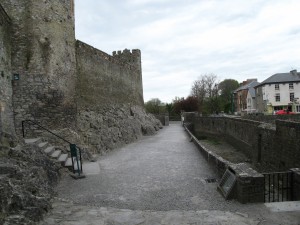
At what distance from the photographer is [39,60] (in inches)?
477

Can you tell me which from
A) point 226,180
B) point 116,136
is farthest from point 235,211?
point 116,136

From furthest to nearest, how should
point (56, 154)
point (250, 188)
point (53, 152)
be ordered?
1. point (53, 152)
2. point (56, 154)
3. point (250, 188)

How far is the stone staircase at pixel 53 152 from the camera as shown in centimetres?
999

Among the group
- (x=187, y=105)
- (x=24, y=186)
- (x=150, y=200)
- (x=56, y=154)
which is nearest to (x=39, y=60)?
(x=56, y=154)

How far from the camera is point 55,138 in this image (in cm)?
1220

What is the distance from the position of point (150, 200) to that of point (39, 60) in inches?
318

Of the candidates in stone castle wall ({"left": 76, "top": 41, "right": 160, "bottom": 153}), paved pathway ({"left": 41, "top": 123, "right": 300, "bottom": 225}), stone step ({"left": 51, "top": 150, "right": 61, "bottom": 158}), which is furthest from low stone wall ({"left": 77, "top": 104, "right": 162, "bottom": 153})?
paved pathway ({"left": 41, "top": 123, "right": 300, "bottom": 225})

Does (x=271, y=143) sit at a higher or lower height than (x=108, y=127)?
lower

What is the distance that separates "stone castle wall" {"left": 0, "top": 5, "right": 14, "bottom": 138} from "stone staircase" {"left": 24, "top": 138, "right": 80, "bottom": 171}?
97cm

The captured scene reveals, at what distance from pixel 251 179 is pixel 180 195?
1.79m

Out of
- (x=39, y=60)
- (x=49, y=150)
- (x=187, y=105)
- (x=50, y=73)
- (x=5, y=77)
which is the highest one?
(x=39, y=60)

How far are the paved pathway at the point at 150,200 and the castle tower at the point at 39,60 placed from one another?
3355 millimetres

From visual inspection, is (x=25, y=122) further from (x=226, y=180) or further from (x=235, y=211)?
(x=235, y=211)

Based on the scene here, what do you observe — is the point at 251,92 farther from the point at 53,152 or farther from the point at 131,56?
the point at 53,152
